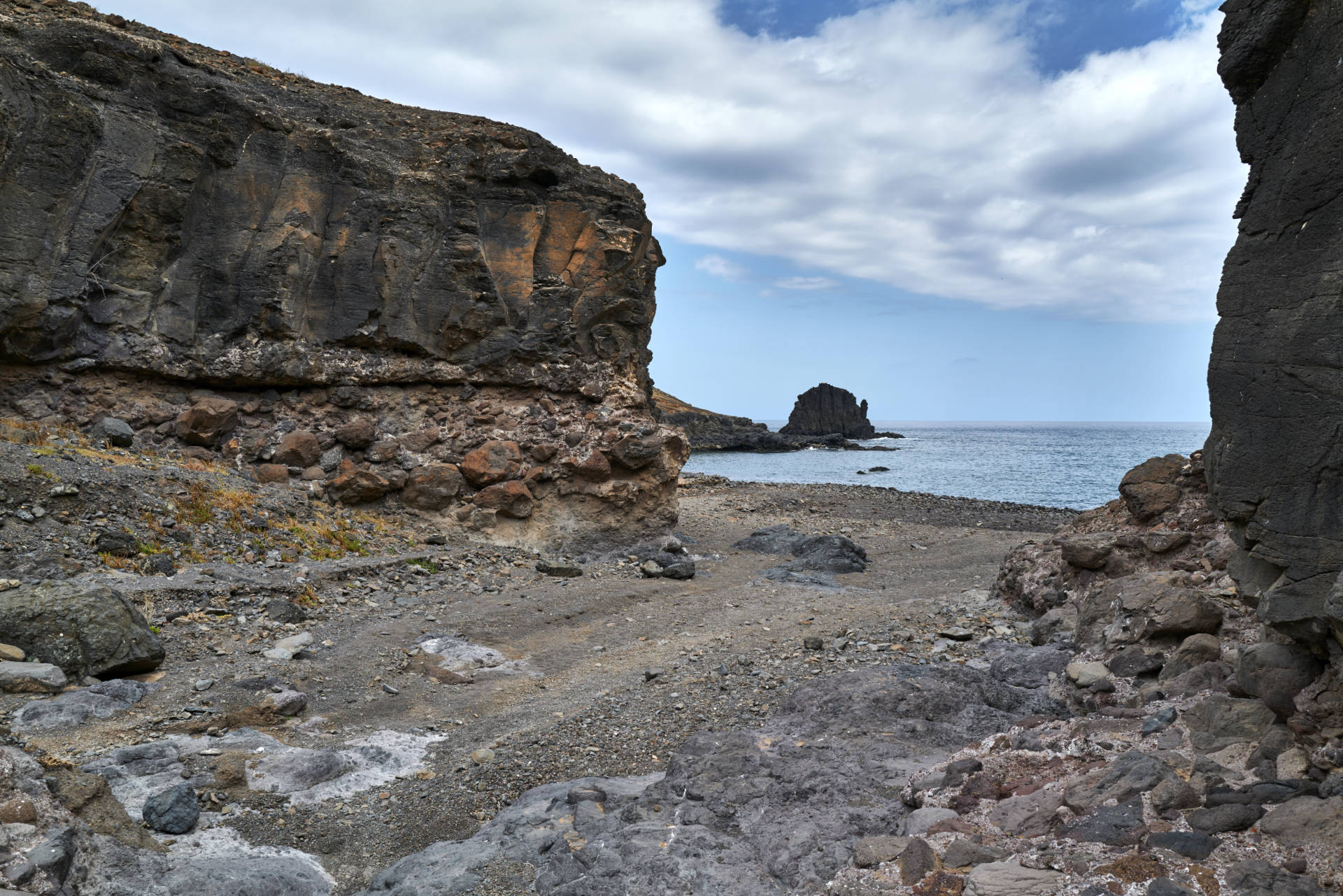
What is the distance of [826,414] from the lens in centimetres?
12475

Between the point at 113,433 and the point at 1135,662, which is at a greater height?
the point at 113,433

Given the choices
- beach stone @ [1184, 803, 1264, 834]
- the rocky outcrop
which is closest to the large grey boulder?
beach stone @ [1184, 803, 1264, 834]

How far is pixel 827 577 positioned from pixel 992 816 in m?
10.6

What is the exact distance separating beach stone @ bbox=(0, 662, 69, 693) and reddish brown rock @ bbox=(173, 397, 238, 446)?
Answer: 26.9 ft

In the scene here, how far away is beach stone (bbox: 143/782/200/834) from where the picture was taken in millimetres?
5172

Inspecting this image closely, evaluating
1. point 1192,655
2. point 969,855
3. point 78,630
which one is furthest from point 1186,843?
point 78,630

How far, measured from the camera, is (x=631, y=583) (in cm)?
1385

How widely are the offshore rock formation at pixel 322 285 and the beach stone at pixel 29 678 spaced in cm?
784

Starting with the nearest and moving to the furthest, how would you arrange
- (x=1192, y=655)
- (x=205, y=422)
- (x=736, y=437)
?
(x=1192, y=655), (x=205, y=422), (x=736, y=437)

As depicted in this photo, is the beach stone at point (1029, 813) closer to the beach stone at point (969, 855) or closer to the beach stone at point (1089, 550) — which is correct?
the beach stone at point (969, 855)

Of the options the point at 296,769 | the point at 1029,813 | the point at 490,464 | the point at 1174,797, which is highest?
the point at 490,464

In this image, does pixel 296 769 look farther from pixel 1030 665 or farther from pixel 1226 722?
pixel 1030 665

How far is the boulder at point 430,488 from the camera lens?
15508mm

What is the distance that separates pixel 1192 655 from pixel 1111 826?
9.28 ft
